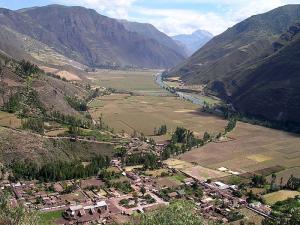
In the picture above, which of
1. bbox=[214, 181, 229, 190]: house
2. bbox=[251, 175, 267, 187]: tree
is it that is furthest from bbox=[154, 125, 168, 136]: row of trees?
bbox=[251, 175, 267, 187]: tree

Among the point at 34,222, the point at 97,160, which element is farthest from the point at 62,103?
the point at 34,222

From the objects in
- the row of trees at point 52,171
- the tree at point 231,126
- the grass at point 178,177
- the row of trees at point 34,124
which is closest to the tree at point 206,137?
the tree at point 231,126

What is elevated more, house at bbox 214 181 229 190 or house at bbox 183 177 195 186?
house at bbox 214 181 229 190

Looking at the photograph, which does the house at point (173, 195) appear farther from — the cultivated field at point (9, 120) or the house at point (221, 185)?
the cultivated field at point (9, 120)

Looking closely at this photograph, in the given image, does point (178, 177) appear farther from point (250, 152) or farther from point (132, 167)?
point (250, 152)

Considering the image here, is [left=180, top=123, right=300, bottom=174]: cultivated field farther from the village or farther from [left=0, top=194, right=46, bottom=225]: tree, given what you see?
[left=0, top=194, right=46, bottom=225]: tree

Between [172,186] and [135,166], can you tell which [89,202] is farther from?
[135,166]
